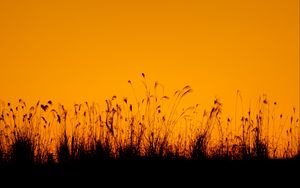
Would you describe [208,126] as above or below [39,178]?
above

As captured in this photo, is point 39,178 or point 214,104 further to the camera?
point 214,104

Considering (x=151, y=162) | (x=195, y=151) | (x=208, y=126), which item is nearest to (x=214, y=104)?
(x=208, y=126)

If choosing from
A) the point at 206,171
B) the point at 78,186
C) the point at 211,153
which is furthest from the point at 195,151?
the point at 78,186

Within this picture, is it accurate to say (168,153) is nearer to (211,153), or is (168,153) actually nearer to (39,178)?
(211,153)

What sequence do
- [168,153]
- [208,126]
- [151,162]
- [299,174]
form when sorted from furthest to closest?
[208,126]
[168,153]
[151,162]
[299,174]

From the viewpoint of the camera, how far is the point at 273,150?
627cm

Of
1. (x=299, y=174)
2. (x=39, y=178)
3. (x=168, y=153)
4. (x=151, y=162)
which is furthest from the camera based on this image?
(x=168, y=153)

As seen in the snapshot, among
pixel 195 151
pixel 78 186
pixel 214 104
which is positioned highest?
pixel 214 104

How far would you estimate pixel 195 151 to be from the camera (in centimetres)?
589

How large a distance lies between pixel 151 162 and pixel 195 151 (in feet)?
3.56

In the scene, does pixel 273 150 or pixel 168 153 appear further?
pixel 273 150

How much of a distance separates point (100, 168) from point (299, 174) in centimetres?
160

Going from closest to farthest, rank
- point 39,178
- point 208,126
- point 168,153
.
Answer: point 39,178
point 168,153
point 208,126

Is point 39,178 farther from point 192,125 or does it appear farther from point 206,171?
point 192,125
